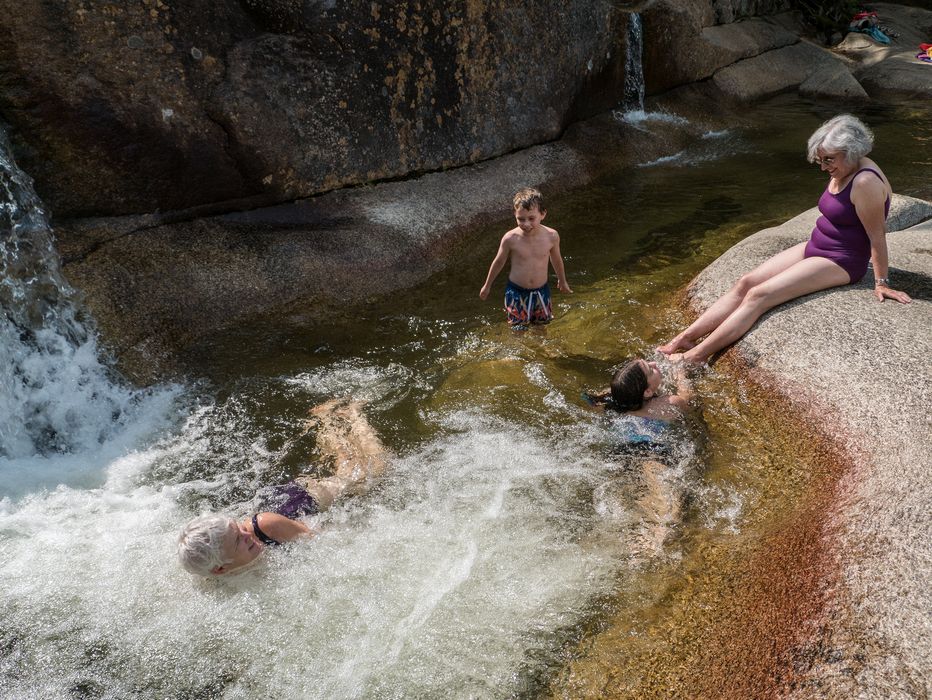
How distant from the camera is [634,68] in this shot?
10.1 metres

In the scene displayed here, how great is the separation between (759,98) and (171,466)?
10.4 meters

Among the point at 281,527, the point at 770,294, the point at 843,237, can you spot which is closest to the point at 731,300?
the point at 770,294

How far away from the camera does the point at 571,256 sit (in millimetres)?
7293

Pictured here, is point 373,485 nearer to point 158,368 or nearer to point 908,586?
point 158,368

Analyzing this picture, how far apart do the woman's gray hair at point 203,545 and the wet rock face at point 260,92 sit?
3.38 meters

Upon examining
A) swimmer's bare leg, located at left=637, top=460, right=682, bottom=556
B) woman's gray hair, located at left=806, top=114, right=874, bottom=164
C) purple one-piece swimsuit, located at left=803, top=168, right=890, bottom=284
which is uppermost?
woman's gray hair, located at left=806, top=114, right=874, bottom=164

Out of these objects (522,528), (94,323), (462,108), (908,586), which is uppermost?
(462,108)

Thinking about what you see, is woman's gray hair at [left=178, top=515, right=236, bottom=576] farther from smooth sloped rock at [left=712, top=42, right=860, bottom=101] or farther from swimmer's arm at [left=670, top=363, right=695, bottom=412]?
smooth sloped rock at [left=712, top=42, right=860, bottom=101]

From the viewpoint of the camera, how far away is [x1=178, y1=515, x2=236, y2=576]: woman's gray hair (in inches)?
143

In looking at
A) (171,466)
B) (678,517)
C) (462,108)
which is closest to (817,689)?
(678,517)

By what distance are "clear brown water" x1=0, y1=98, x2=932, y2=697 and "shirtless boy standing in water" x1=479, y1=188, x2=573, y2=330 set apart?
20 cm

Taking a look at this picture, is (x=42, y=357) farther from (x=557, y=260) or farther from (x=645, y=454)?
(x=645, y=454)

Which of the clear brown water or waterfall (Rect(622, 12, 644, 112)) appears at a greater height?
waterfall (Rect(622, 12, 644, 112))

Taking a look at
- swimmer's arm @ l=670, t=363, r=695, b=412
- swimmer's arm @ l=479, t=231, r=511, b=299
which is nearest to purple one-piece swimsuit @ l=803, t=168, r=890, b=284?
swimmer's arm @ l=670, t=363, r=695, b=412
